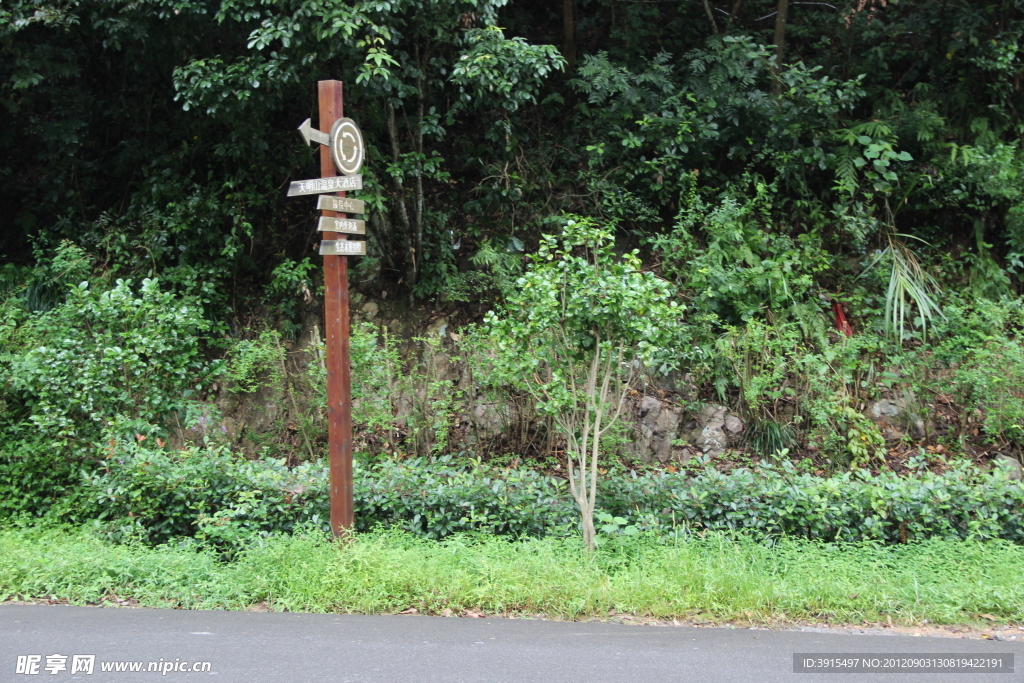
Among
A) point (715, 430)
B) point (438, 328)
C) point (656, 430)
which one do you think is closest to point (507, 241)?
point (438, 328)

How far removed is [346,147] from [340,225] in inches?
24.0

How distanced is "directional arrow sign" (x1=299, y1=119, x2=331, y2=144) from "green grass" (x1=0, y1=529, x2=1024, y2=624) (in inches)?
119

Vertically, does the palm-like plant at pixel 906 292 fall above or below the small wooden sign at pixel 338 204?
below

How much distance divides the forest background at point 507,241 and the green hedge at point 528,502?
0.20ft

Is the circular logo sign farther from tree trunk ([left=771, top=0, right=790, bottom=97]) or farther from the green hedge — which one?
tree trunk ([left=771, top=0, right=790, bottom=97])

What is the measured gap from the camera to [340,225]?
5809 mm

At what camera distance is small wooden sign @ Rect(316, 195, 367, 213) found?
225 inches

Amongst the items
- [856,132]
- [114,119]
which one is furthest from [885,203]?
A: [114,119]

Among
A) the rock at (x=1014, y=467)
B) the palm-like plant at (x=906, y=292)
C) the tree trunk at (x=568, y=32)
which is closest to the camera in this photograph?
the rock at (x=1014, y=467)

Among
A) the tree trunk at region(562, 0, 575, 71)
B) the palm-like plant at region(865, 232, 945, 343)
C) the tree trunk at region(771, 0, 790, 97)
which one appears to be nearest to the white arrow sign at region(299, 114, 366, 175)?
the tree trunk at region(562, 0, 575, 71)

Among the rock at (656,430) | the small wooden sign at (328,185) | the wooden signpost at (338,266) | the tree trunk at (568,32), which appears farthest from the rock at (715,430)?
the tree trunk at (568,32)

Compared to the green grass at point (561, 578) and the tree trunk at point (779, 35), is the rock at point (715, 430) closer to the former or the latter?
the green grass at point (561, 578)

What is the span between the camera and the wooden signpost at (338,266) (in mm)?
5777

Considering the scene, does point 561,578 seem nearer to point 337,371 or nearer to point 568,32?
point 337,371
